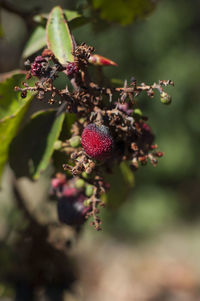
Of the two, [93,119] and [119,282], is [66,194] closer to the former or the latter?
[93,119]

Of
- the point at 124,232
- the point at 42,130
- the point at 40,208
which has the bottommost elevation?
the point at 42,130

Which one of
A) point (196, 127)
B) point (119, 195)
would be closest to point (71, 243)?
point (119, 195)

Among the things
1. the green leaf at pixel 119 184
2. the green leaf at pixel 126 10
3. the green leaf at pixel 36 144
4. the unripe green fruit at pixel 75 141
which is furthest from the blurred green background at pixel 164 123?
the unripe green fruit at pixel 75 141

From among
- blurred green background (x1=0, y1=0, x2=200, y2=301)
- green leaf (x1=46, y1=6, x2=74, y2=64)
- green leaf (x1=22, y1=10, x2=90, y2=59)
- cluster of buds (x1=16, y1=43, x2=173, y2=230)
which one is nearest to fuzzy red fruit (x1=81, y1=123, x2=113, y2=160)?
cluster of buds (x1=16, y1=43, x2=173, y2=230)

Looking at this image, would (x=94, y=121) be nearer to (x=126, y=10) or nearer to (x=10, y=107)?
(x=10, y=107)

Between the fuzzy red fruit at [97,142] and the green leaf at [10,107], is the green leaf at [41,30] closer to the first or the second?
the green leaf at [10,107]

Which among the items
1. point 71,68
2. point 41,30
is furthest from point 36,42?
point 71,68
